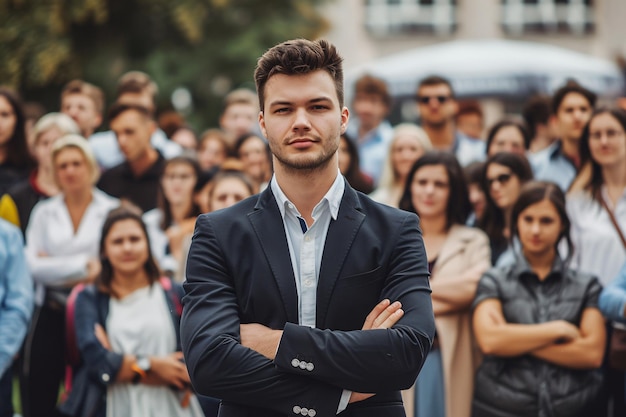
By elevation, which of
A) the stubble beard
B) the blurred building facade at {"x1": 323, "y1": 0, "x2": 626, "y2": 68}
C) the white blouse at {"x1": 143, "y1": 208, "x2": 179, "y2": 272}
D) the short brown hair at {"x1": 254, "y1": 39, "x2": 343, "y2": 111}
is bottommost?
the white blouse at {"x1": 143, "y1": 208, "x2": 179, "y2": 272}

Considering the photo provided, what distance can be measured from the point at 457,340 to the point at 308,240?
10.5ft

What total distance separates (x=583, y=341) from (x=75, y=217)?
3673mm

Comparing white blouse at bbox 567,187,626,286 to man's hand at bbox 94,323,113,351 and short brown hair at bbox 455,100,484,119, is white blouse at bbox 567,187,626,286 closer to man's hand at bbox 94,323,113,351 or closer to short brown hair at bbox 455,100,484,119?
man's hand at bbox 94,323,113,351

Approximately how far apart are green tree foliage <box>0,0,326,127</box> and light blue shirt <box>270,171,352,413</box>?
19482 mm

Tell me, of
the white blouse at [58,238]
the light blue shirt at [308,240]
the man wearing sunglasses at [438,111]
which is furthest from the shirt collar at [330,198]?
the man wearing sunglasses at [438,111]

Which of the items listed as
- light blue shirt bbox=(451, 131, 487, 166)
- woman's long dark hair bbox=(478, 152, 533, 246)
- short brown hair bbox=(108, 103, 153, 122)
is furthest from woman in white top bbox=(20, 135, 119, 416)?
light blue shirt bbox=(451, 131, 487, 166)

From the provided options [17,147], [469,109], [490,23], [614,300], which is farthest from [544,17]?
[614,300]

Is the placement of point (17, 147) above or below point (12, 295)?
above

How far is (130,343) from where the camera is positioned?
7.22 meters

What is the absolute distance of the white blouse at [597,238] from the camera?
24.2ft

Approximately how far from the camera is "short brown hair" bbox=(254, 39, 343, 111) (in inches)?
162

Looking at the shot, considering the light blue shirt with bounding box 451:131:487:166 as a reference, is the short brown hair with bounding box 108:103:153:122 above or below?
above

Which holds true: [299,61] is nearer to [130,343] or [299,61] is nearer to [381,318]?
[381,318]

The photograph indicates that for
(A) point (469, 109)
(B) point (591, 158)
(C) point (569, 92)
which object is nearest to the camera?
(B) point (591, 158)
